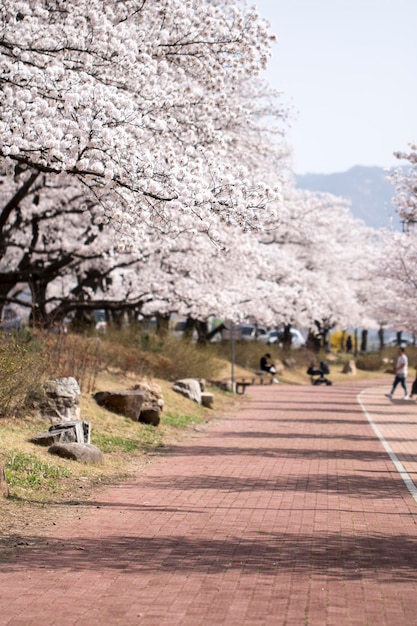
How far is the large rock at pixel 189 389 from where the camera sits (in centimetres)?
2894

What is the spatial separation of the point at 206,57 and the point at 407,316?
2987 centimetres

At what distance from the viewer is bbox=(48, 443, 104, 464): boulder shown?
1535 cm

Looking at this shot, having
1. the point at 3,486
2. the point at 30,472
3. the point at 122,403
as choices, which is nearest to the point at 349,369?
the point at 122,403

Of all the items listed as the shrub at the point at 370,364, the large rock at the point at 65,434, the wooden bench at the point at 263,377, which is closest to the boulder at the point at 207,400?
the large rock at the point at 65,434

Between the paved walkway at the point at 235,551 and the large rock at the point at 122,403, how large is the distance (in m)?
3.40

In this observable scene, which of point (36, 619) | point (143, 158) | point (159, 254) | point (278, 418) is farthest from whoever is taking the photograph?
point (159, 254)

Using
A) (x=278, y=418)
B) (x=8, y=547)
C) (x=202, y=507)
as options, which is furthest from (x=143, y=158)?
(x=278, y=418)

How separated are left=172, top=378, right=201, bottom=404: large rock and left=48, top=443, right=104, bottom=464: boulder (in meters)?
12.9

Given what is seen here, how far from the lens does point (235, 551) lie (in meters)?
9.64

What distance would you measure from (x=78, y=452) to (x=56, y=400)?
287cm

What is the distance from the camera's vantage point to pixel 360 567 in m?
8.93

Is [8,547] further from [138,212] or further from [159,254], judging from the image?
[159,254]

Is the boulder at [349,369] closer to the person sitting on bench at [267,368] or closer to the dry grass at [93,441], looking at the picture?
the person sitting on bench at [267,368]

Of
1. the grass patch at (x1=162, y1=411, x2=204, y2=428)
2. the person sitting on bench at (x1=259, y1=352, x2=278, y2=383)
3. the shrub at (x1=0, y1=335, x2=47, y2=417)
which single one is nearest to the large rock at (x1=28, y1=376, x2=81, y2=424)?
the shrub at (x1=0, y1=335, x2=47, y2=417)
